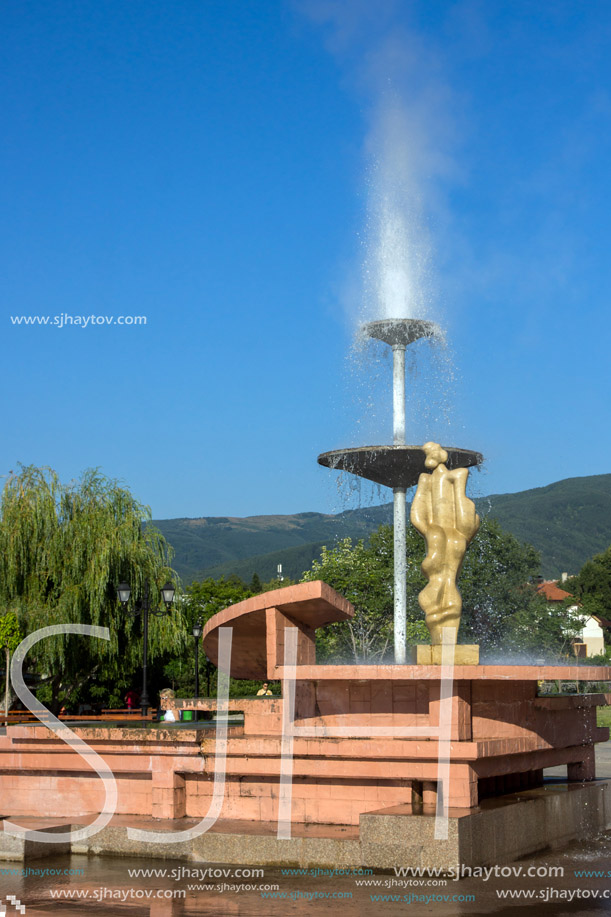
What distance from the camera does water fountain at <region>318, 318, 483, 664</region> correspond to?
20422 millimetres

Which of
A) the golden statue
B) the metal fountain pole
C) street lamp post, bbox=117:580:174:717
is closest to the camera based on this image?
the golden statue

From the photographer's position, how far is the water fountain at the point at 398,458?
20.4 metres

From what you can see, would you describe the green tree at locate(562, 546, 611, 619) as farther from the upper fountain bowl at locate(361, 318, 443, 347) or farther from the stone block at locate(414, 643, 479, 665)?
the stone block at locate(414, 643, 479, 665)

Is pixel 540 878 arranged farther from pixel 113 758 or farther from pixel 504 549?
pixel 504 549

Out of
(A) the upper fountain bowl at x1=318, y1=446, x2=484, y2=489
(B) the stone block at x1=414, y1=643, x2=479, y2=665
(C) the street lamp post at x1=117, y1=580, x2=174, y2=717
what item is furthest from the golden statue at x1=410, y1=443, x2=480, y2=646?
(C) the street lamp post at x1=117, y1=580, x2=174, y2=717

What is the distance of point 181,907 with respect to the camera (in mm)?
9336

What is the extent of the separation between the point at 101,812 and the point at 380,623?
2850cm

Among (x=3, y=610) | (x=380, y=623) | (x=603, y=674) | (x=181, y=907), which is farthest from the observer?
(x=380, y=623)

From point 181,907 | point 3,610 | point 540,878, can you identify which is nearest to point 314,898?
point 181,907

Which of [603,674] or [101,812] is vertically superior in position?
[603,674]

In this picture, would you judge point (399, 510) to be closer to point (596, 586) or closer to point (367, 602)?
point (367, 602)

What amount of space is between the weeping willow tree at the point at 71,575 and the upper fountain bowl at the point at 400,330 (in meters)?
9.37

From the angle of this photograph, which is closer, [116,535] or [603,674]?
[603,674]

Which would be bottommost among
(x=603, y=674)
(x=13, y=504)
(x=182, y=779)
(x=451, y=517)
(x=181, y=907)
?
(x=181, y=907)
